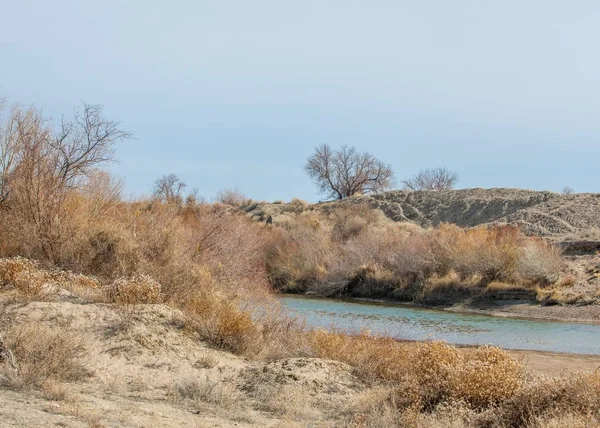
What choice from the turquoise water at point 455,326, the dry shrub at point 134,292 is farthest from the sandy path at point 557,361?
the dry shrub at point 134,292

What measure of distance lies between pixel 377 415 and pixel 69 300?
25.6ft

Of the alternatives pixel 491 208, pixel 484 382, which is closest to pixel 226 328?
pixel 484 382

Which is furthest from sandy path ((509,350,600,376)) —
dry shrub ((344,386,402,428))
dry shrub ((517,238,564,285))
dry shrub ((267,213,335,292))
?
dry shrub ((267,213,335,292))

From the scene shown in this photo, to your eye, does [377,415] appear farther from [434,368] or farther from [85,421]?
[85,421]

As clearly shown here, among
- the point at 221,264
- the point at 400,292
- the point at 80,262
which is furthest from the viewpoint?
the point at 400,292

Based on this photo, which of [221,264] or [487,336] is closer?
[221,264]

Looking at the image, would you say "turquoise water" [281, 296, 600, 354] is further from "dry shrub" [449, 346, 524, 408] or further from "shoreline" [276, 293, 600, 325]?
"dry shrub" [449, 346, 524, 408]

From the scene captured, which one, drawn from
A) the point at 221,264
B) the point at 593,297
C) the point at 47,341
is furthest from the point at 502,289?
the point at 47,341

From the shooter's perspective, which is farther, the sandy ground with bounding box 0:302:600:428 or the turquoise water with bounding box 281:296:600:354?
the turquoise water with bounding box 281:296:600:354

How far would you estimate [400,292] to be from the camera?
1507 inches

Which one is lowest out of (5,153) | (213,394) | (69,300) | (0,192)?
(213,394)

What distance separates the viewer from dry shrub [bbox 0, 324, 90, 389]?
9.42m

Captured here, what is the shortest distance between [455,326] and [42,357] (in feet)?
62.2

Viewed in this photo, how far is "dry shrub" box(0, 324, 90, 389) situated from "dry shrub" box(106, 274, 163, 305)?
264 cm
